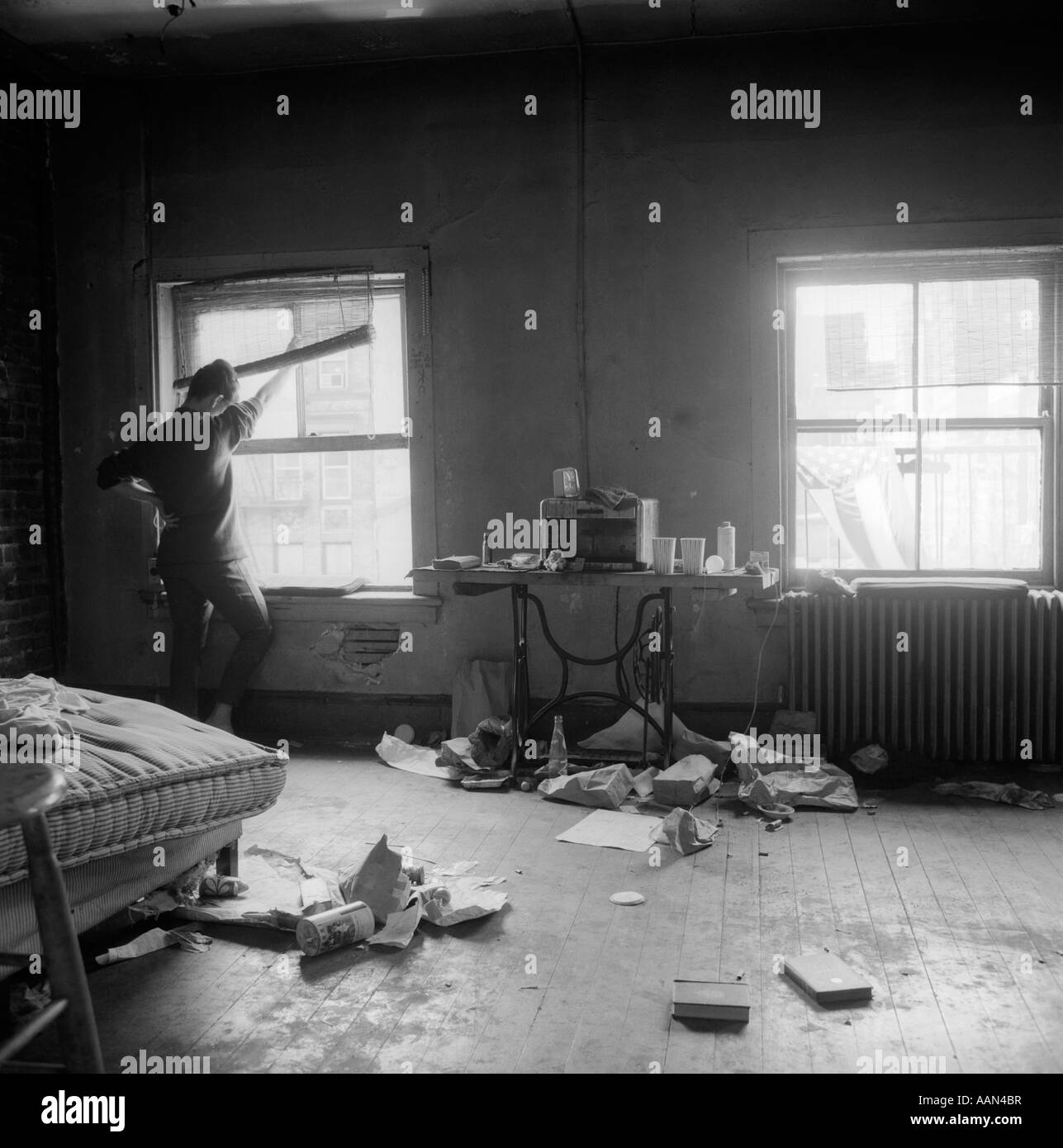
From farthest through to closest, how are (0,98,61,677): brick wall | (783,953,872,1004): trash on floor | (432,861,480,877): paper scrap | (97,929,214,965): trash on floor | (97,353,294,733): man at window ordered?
(0,98,61,677): brick wall → (97,353,294,733): man at window → (432,861,480,877): paper scrap → (97,929,214,965): trash on floor → (783,953,872,1004): trash on floor

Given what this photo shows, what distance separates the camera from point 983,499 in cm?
512

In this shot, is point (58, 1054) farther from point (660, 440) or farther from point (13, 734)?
point (660, 440)

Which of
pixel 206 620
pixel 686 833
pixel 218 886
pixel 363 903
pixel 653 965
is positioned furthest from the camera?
pixel 206 620

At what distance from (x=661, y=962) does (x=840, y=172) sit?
385cm

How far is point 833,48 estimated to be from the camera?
16.5ft

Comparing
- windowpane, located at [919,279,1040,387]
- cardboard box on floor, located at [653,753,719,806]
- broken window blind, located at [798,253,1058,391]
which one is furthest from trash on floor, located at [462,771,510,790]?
windowpane, located at [919,279,1040,387]

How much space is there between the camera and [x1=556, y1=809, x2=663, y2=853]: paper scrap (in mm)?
3898

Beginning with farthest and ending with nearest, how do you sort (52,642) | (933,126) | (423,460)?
(52,642), (423,460), (933,126)

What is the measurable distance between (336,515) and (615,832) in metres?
2.52

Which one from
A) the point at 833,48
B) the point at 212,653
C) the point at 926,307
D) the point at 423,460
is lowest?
the point at 212,653

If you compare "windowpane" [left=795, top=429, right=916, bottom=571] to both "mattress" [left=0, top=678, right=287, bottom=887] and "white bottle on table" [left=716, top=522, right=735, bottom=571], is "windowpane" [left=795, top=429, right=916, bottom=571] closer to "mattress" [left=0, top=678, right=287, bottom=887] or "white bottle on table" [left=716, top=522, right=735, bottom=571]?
"white bottle on table" [left=716, top=522, right=735, bottom=571]

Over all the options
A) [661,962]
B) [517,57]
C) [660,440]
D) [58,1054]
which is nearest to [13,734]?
[58,1054]
